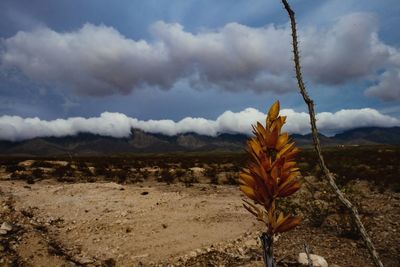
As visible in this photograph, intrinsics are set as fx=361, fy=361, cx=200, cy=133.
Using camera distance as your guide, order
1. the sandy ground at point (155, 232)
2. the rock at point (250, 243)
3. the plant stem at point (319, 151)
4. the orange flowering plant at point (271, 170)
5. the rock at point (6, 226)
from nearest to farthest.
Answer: the plant stem at point (319, 151) → the orange flowering plant at point (271, 170) → the sandy ground at point (155, 232) → the rock at point (250, 243) → the rock at point (6, 226)

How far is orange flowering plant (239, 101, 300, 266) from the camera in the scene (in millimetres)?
2041

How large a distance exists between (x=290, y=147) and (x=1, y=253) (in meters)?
8.91

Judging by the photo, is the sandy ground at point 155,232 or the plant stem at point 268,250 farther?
the sandy ground at point 155,232

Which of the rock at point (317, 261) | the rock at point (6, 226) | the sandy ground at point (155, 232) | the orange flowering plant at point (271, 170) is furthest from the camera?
the rock at point (6, 226)

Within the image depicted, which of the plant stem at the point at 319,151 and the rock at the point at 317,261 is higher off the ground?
the plant stem at the point at 319,151

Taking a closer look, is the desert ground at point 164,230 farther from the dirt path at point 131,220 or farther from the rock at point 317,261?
the rock at point 317,261

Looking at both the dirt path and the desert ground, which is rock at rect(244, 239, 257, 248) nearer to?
the desert ground

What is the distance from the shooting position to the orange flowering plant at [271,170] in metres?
2.04

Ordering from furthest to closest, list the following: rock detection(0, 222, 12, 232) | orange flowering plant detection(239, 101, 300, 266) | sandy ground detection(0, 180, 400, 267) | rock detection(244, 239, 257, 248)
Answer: rock detection(0, 222, 12, 232)
rock detection(244, 239, 257, 248)
sandy ground detection(0, 180, 400, 267)
orange flowering plant detection(239, 101, 300, 266)

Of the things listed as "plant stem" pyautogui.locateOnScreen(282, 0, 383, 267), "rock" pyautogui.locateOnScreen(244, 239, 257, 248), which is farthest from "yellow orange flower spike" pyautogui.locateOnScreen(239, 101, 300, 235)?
"rock" pyautogui.locateOnScreen(244, 239, 257, 248)

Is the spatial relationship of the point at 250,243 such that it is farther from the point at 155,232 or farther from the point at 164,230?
the point at 155,232

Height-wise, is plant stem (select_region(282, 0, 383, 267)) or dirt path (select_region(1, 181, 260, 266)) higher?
plant stem (select_region(282, 0, 383, 267))

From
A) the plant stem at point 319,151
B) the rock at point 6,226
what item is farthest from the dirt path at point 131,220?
the plant stem at point 319,151

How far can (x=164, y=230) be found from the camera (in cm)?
1062
